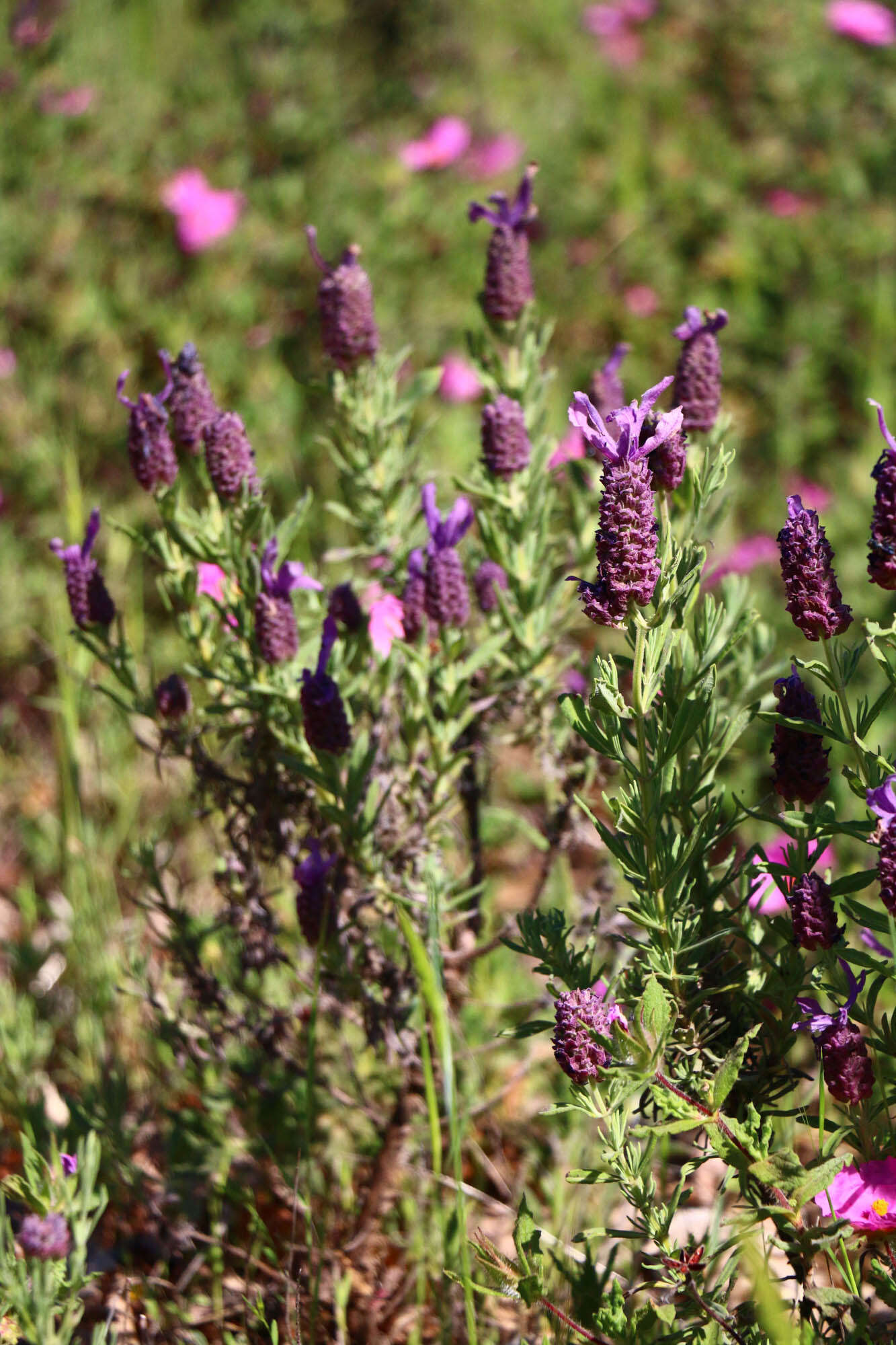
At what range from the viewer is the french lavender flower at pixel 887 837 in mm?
1064

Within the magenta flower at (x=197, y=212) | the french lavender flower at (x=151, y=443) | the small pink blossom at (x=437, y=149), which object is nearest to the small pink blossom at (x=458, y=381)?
the small pink blossom at (x=437, y=149)

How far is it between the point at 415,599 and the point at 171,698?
0.36 m

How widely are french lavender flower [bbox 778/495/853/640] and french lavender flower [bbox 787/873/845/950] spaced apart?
239 millimetres

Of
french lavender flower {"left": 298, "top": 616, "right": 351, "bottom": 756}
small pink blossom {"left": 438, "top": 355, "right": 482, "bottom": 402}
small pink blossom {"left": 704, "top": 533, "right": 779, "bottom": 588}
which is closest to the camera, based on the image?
french lavender flower {"left": 298, "top": 616, "right": 351, "bottom": 756}

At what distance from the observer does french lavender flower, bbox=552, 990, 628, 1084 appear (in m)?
1.12

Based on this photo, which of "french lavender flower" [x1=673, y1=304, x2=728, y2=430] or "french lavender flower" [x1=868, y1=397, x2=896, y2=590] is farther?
"french lavender flower" [x1=673, y1=304, x2=728, y2=430]

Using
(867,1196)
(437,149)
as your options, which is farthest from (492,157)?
(867,1196)

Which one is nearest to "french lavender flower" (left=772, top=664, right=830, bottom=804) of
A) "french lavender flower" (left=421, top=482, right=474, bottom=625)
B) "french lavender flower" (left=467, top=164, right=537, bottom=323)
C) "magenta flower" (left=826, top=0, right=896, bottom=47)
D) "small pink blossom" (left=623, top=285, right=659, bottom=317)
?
"french lavender flower" (left=421, top=482, right=474, bottom=625)

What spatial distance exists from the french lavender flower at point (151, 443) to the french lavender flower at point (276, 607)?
185 millimetres

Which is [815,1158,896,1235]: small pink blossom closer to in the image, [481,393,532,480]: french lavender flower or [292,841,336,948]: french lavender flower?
[292,841,336,948]: french lavender flower

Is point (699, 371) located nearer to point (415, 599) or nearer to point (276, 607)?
point (415, 599)

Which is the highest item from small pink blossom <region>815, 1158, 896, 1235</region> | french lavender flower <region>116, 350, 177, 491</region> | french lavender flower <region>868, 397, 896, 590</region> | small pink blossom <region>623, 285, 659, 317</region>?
french lavender flower <region>868, 397, 896, 590</region>

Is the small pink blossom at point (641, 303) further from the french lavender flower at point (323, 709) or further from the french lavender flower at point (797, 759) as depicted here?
the french lavender flower at point (797, 759)

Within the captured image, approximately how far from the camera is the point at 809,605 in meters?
1.15
